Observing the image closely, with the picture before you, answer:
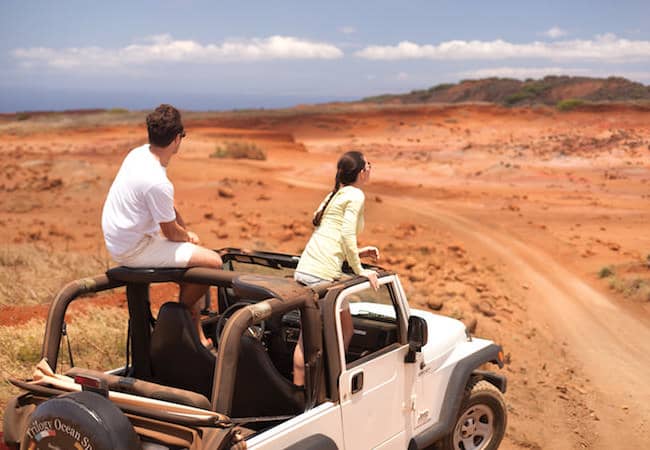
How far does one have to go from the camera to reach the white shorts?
14.2 ft

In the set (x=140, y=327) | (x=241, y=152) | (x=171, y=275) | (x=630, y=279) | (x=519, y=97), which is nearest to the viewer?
(x=171, y=275)

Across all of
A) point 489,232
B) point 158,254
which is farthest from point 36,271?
point 489,232

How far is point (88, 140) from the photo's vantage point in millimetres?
37750

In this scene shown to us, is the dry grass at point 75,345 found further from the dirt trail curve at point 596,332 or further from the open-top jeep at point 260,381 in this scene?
the dirt trail curve at point 596,332

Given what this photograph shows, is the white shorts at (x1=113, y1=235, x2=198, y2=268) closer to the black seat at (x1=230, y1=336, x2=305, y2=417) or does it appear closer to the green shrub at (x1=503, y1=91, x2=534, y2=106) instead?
the black seat at (x1=230, y1=336, x2=305, y2=417)

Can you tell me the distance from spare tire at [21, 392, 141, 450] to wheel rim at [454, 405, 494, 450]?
9.75 feet

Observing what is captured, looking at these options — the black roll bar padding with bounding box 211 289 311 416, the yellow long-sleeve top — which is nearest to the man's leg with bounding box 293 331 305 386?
the yellow long-sleeve top

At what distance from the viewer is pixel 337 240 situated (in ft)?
16.1

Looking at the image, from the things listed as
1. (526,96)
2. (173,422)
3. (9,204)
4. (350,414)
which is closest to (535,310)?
(350,414)

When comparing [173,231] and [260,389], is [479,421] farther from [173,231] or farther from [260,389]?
[173,231]

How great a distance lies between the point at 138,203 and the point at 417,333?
78.4 inches

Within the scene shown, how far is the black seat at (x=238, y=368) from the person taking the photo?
3.98 m

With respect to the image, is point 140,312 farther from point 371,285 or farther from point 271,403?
point 371,285

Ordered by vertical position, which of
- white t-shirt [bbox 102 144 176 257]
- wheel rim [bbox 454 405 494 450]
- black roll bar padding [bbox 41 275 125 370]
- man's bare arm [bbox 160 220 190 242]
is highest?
white t-shirt [bbox 102 144 176 257]
